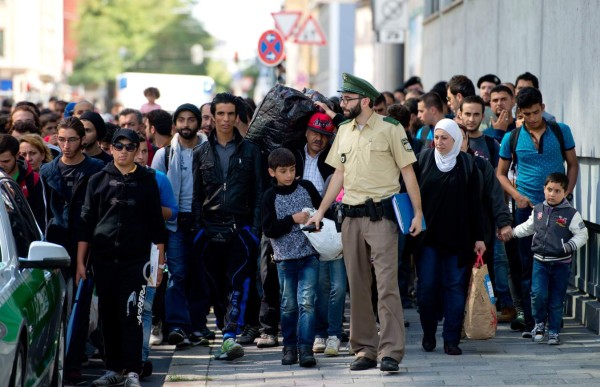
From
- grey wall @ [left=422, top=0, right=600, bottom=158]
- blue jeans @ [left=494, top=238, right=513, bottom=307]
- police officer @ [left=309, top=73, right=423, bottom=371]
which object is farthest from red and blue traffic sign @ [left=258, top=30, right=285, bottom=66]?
police officer @ [left=309, top=73, right=423, bottom=371]

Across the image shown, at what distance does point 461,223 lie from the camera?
10.3 meters

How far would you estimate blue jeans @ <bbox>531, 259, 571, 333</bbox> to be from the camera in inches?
421

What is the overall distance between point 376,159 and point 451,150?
2.84ft

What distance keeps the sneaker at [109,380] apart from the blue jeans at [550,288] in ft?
11.5

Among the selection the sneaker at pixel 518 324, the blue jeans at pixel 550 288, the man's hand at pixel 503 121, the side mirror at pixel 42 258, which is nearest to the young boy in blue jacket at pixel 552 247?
the blue jeans at pixel 550 288

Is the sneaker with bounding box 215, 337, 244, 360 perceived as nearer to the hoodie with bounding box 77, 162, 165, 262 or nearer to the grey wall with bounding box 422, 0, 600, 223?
the hoodie with bounding box 77, 162, 165, 262

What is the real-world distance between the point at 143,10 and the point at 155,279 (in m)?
92.6

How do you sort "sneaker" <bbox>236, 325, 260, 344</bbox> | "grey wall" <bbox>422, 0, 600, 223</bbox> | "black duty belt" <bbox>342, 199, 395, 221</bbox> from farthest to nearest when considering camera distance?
"grey wall" <bbox>422, 0, 600, 223</bbox> < "sneaker" <bbox>236, 325, 260, 344</bbox> < "black duty belt" <bbox>342, 199, 395, 221</bbox>

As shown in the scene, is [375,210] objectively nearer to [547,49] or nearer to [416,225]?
[416,225]

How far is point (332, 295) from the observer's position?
10555 millimetres

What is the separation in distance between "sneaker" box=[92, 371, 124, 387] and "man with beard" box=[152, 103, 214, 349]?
1.77 m

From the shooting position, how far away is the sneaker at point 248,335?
11312 mm

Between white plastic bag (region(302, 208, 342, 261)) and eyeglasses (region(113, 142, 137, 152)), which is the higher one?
eyeglasses (region(113, 142, 137, 152))

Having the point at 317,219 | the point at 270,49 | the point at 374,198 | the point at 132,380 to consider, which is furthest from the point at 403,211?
the point at 270,49
